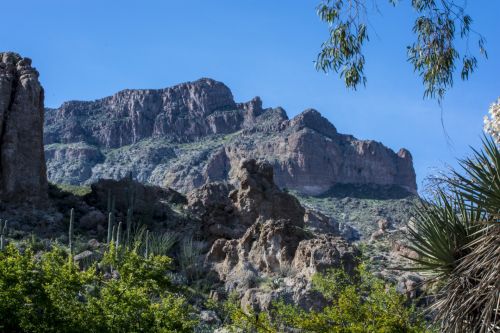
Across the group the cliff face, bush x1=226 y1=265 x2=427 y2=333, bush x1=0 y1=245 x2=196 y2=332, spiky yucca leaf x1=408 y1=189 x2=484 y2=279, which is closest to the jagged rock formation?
bush x1=0 y1=245 x2=196 y2=332

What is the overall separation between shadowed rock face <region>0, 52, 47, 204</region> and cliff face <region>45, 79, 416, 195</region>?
58244 millimetres

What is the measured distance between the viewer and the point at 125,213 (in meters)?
42.5

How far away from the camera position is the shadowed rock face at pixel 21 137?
3812 cm

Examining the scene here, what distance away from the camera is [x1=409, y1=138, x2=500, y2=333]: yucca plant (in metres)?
8.44

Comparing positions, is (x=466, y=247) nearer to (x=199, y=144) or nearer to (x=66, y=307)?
(x=66, y=307)

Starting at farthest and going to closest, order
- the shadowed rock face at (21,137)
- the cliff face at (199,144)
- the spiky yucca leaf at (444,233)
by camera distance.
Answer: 1. the cliff face at (199,144)
2. the shadowed rock face at (21,137)
3. the spiky yucca leaf at (444,233)

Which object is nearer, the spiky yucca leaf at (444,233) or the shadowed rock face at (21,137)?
the spiky yucca leaf at (444,233)

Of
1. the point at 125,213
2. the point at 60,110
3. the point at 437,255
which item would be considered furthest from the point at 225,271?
the point at 60,110

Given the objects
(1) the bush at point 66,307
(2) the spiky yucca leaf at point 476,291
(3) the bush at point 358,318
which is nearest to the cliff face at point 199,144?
(1) the bush at point 66,307

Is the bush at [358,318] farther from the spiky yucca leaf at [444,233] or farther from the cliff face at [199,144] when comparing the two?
the cliff face at [199,144]

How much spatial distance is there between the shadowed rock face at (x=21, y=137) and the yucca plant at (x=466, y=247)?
3105 centimetres

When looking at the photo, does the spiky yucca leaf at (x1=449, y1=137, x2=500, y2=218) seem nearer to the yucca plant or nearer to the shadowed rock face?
the yucca plant

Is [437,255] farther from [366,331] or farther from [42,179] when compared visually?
[42,179]

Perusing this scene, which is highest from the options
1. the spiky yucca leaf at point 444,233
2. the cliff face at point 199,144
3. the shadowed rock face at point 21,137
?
the cliff face at point 199,144
